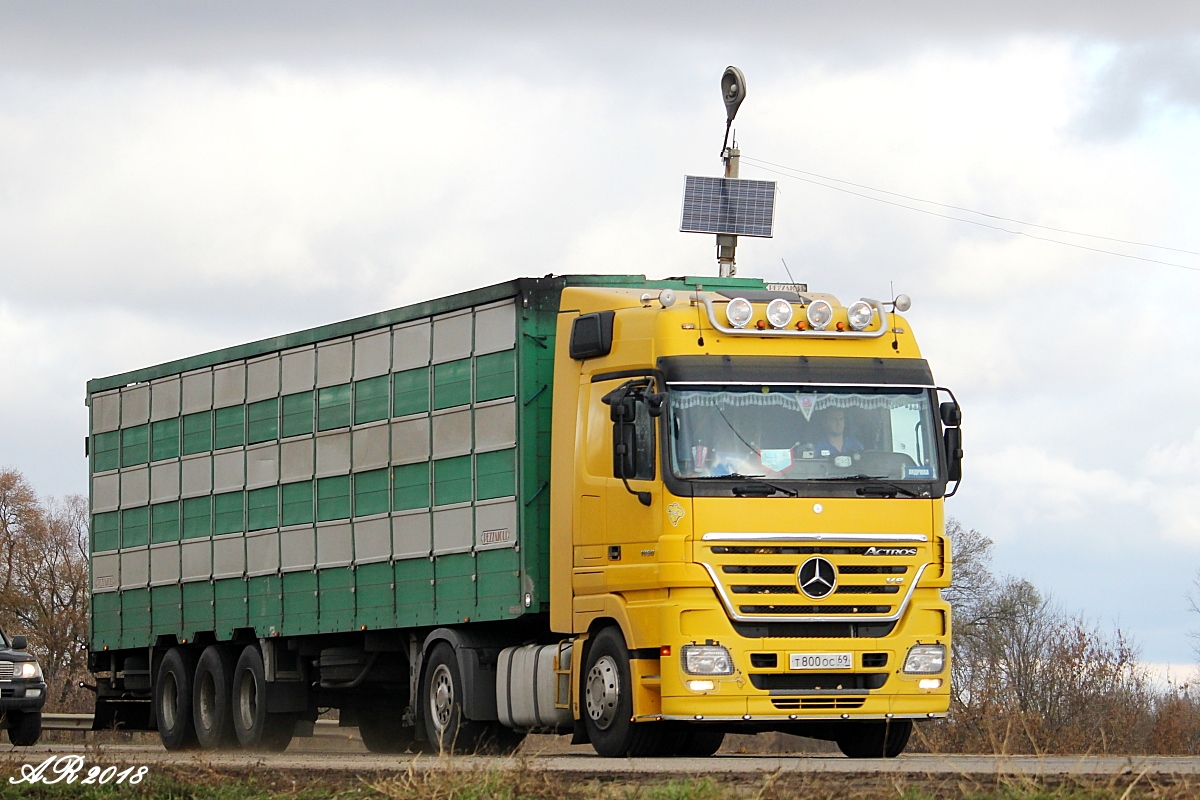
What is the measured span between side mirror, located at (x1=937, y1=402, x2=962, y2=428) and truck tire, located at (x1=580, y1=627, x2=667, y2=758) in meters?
3.12

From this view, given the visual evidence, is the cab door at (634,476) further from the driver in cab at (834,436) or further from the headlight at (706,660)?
the driver in cab at (834,436)

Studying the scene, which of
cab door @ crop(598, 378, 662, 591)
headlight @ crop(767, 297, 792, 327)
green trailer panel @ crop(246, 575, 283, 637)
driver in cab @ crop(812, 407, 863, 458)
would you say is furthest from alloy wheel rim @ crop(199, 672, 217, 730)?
driver in cab @ crop(812, 407, 863, 458)

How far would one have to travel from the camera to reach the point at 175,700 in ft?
77.6

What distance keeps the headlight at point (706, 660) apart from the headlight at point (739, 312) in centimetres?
263

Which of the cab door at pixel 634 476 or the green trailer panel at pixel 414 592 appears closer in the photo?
the cab door at pixel 634 476

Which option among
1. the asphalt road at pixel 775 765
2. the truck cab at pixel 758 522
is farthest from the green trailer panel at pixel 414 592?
the asphalt road at pixel 775 765

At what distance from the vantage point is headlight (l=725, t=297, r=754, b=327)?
1612cm

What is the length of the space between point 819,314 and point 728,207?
8.25 meters

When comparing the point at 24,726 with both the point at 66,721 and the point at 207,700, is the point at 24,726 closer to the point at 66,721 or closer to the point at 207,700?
the point at 207,700

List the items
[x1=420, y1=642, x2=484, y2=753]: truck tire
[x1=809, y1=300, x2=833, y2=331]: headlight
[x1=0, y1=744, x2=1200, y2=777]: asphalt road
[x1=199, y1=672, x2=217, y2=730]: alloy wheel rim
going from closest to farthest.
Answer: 1. [x1=0, y1=744, x2=1200, y2=777]: asphalt road
2. [x1=809, y1=300, x2=833, y2=331]: headlight
3. [x1=420, y1=642, x2=484, y2=753]: truck tire
4. [x1=199, y1=672, x2=217, y2=730]: alloy wheel rim

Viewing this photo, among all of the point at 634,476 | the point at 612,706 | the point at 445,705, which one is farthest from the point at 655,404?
the point at 445,705

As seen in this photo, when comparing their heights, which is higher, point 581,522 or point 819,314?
point 819,314

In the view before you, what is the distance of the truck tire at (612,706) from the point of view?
15.7 m

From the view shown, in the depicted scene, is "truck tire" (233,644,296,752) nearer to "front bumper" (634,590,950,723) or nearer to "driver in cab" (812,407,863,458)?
"front bumper" (634,590,950,723)
